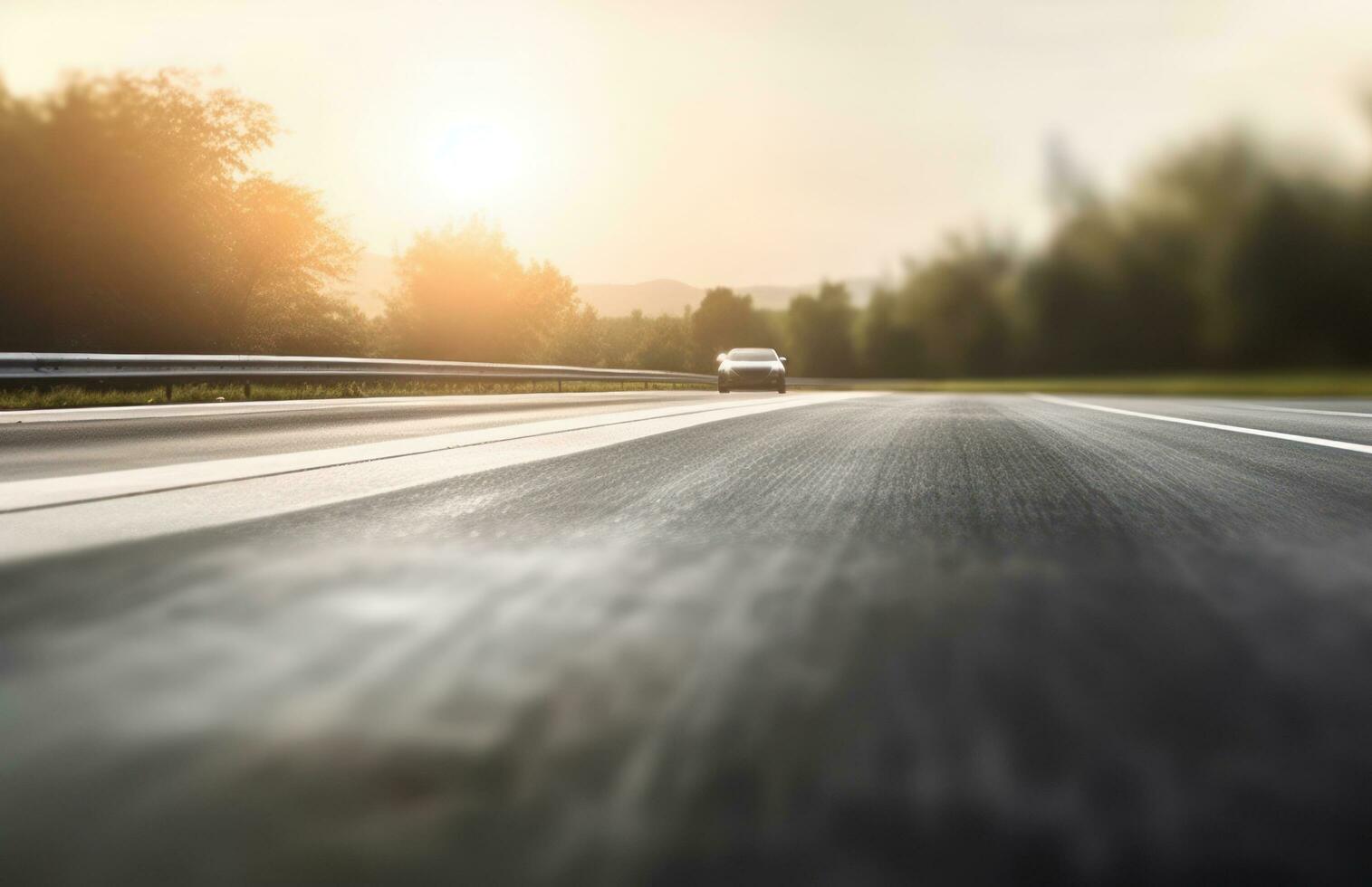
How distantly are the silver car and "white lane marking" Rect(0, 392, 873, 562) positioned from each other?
71.2 ft

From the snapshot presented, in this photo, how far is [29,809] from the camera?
167 cm

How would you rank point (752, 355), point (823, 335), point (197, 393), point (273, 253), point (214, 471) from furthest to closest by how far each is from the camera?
point (823, 335) < point (273, 253) < point (752, 355) < point (197, 393) < point (214, 471)

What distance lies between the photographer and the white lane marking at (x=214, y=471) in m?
5.18

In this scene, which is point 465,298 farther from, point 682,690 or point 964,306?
point 682,690

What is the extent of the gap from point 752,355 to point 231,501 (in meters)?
26.5

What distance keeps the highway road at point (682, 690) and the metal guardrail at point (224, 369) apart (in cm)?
912

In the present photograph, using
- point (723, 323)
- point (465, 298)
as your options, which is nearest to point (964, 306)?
point (723, 323)

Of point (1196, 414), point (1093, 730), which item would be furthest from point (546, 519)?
point (1196, 414)

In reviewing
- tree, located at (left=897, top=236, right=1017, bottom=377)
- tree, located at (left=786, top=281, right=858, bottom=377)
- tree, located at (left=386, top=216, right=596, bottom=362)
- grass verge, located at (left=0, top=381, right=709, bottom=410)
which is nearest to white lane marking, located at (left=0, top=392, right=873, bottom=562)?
grass verge, located at (left=0, top=381, right=709, bottom=410)

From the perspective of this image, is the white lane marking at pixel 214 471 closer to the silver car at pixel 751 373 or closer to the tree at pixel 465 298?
the silver car at pixel 751 373

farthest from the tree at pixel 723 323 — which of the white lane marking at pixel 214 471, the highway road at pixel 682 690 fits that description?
the highway road at pixel 682 690

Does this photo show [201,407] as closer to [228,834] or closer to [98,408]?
[98,408]

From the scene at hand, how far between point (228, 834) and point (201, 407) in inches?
534

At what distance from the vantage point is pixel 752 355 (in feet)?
102
